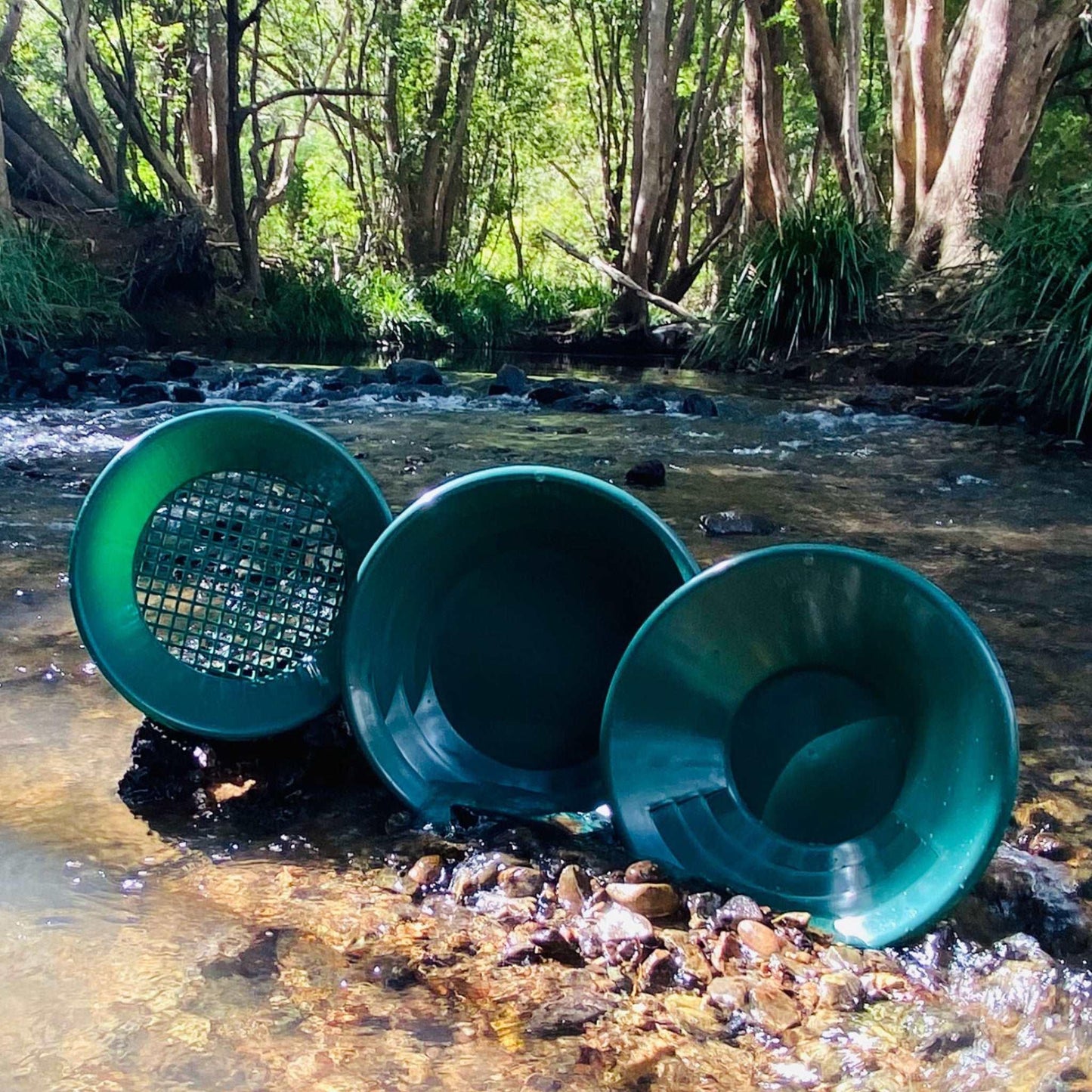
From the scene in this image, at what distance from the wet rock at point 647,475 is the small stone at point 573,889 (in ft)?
13.0

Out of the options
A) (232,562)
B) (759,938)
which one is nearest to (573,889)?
(759,938)

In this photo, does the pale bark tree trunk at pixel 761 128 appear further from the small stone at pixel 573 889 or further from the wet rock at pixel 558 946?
the wet rock at pixel 558 946

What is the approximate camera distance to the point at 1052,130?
2161cm

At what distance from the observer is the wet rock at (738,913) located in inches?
73.8

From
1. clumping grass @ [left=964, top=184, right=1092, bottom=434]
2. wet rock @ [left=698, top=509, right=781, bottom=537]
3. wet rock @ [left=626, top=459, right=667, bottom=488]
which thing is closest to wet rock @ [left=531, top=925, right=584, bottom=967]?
wet rock @ [left=698, top=509, right=781, bottom=537]

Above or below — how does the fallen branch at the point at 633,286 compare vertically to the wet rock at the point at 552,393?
above

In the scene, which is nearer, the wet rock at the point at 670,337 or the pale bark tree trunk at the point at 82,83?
the pale bark tree trunk at the point at 82,83

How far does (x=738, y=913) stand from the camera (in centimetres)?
188

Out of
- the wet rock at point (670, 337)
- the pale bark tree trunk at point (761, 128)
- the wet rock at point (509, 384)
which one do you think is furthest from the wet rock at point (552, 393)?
the wet rock at point (670, 337)

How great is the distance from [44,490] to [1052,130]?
842 inches

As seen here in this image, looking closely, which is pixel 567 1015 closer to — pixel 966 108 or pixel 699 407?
pixel 699 407

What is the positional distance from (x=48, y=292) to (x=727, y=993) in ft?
41.1

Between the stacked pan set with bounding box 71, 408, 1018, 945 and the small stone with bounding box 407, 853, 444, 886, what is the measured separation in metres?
0.18

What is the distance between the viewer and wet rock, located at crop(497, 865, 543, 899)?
2007 mm
